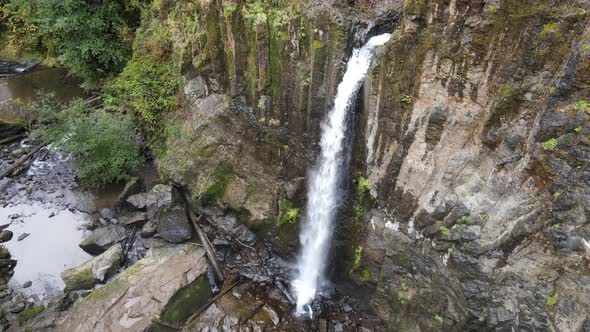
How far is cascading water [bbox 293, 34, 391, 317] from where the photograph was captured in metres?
8.16

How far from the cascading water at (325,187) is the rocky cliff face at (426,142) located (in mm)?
291

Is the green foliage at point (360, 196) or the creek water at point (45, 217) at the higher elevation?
the green foliage at point (360, 196)

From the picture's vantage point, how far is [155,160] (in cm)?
1225

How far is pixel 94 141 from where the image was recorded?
11.2 m

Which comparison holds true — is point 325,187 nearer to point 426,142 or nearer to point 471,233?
point 426,142

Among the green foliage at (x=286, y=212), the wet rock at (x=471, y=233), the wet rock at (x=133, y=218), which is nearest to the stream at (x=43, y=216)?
the wet rock at (x=133, y=218)

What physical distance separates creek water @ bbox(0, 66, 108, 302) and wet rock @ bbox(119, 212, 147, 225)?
1067 mm

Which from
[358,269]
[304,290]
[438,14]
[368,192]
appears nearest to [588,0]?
[438,14]

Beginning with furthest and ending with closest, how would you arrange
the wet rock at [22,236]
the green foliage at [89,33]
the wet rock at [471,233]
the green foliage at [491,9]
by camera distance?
1. the green foliage at [89,33]
2. the wet rock at [22,236]
3. the wet rock at [471,233]
4. the green foliage at [491,9]

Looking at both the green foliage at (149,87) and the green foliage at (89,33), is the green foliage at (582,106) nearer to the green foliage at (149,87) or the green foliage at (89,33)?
the green foliage at (149,87)

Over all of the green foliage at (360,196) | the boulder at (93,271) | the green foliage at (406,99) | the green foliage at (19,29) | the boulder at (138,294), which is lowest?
the boulder at (93,271)

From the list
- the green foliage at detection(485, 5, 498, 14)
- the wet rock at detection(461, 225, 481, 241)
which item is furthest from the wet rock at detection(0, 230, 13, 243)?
the green foliage at detection(485, 5, 498, 14)

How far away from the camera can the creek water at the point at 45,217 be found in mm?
9797

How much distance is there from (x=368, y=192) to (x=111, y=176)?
27.5 ft
